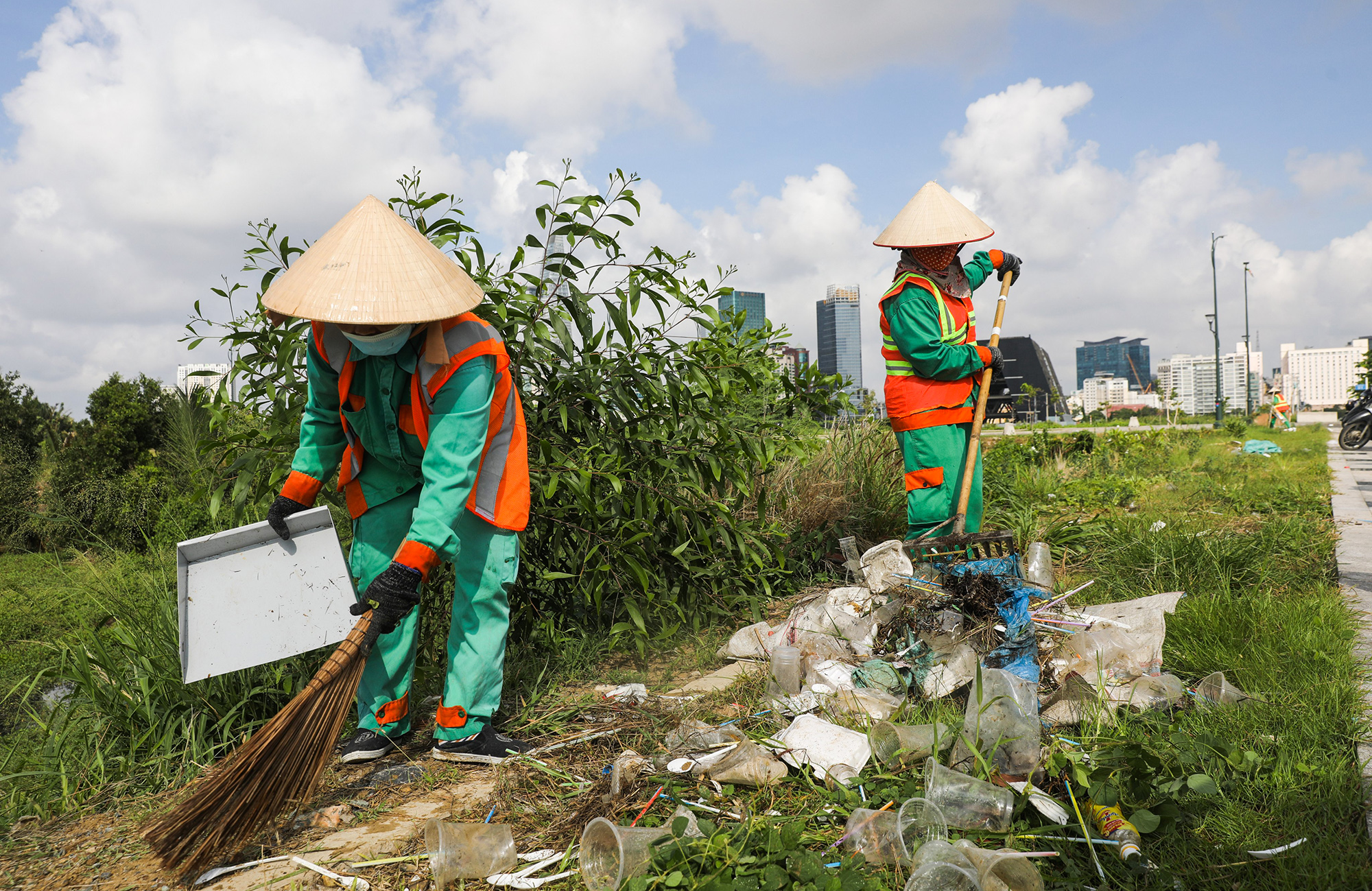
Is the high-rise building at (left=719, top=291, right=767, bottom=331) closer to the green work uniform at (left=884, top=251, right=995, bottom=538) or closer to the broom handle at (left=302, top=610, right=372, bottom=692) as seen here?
the green work uniform at (left=884, top=251, right=995, bottom=538)

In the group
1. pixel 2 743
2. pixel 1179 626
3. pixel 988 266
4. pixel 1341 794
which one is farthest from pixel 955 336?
pixel 2 743

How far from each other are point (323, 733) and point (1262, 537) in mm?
4308

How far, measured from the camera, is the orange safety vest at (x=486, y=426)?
2467 millimetres

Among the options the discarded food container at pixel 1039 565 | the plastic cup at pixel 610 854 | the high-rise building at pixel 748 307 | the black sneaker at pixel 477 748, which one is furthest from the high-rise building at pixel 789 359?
the plastic cup at pixel 610 854

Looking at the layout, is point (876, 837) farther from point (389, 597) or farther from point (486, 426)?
point (486, 426)

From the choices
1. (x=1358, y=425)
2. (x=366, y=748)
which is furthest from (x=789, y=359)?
(x=1358, y=425)

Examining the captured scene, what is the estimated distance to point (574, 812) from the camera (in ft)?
7.14

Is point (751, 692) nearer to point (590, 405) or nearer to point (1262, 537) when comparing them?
point (590, 405)

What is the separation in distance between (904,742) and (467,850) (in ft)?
4.03

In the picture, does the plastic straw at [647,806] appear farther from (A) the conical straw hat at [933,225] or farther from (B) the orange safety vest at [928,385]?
(A) the conical straw hat at [933,225]

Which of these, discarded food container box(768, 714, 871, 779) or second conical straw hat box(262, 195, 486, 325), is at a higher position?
second conical straw hat box(262, 195, 486, 325)

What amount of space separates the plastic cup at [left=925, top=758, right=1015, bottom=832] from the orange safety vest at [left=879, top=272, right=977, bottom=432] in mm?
2023

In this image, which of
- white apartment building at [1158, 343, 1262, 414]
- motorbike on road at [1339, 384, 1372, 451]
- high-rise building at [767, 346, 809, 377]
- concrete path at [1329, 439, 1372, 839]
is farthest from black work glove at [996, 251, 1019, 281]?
white apartment building at [1158, 343, 1262, 414]

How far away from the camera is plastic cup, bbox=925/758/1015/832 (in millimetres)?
1930
